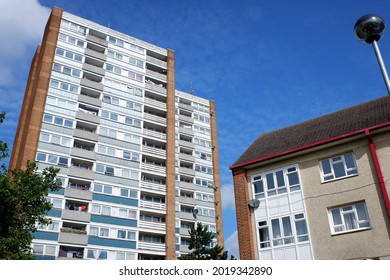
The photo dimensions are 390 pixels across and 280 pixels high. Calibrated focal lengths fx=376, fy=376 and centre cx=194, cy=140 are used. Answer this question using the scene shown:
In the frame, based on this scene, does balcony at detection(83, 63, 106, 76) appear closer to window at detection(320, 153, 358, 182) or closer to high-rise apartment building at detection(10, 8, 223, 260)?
high-rise apartment building at detection(10, 8, 223, 260)

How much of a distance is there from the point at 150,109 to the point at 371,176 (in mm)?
36071

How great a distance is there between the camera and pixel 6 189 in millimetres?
16453

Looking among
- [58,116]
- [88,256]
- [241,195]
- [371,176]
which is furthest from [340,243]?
[58,116]

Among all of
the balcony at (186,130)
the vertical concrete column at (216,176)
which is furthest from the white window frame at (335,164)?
the balcony at (186,130)

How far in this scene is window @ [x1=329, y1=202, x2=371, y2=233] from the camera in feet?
58.2

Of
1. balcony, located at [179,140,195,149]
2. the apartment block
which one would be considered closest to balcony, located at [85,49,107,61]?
balcony, located at [179,140,195,149]

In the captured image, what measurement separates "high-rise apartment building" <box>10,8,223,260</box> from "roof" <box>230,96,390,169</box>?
11.2m

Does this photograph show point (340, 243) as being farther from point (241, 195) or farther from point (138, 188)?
point (138, 188)

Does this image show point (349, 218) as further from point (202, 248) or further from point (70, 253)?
point (70, 253)

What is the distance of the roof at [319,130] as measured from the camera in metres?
20.0

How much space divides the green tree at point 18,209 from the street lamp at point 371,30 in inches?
588

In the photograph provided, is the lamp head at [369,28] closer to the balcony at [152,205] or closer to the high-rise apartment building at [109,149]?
the high-rise apartment building at [109,149]

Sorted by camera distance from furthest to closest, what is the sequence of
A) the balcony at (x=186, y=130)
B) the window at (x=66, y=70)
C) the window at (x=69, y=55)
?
the balcony at (x=186, y=130) → the window at (x=69, y=55) → the window at (x=66, y=70)
